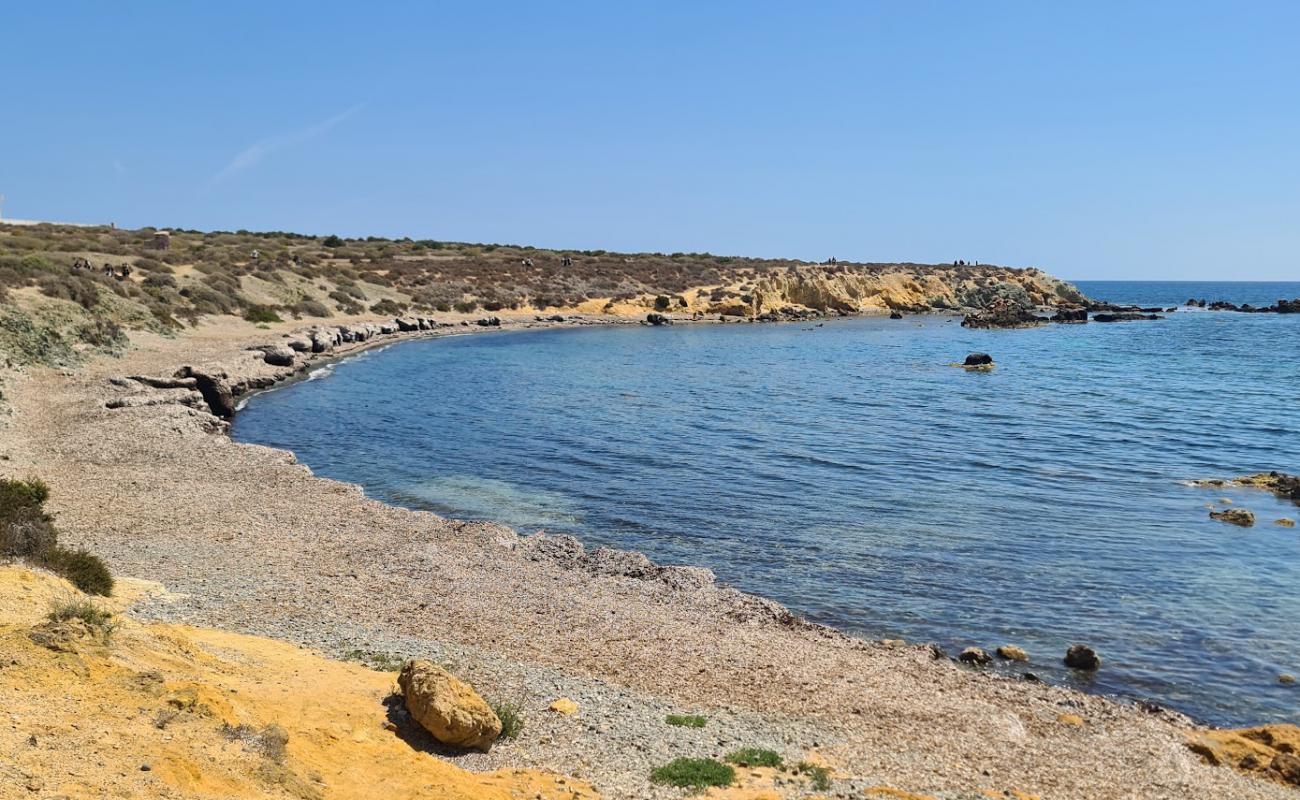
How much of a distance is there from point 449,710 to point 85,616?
4.19m

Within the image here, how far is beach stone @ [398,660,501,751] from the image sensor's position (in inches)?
388

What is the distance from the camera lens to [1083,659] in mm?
13641

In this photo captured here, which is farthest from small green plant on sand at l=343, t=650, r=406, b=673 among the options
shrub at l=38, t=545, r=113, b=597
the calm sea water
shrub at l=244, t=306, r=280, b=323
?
shrub at l=244, t=306, r=280, b=323

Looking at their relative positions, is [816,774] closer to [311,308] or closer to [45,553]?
[45,553]

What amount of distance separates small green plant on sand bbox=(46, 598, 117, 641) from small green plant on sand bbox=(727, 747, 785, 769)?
23.0ft

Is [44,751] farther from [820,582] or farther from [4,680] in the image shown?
[820,582]

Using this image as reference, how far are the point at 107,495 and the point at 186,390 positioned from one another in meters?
13.8

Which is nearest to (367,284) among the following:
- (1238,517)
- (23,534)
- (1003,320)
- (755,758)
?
(1003,320)

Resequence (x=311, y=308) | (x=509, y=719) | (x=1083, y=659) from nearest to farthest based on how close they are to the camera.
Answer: (x=509, y=719)
(x=1083, y=659)
(x=311, y=308)

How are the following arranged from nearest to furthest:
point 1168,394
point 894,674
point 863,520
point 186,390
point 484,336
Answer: point 894,674 → point 863,520 → point 186,390 → point 1168,394 → point 484,336

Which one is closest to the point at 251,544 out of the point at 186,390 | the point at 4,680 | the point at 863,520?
the point at 4,680

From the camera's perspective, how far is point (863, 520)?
2122 centimetres

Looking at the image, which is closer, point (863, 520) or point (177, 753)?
point (177, 753)

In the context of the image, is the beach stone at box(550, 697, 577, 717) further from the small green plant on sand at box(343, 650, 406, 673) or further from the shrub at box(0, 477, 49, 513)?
the shrub at box(0, 477, 49, 513)
